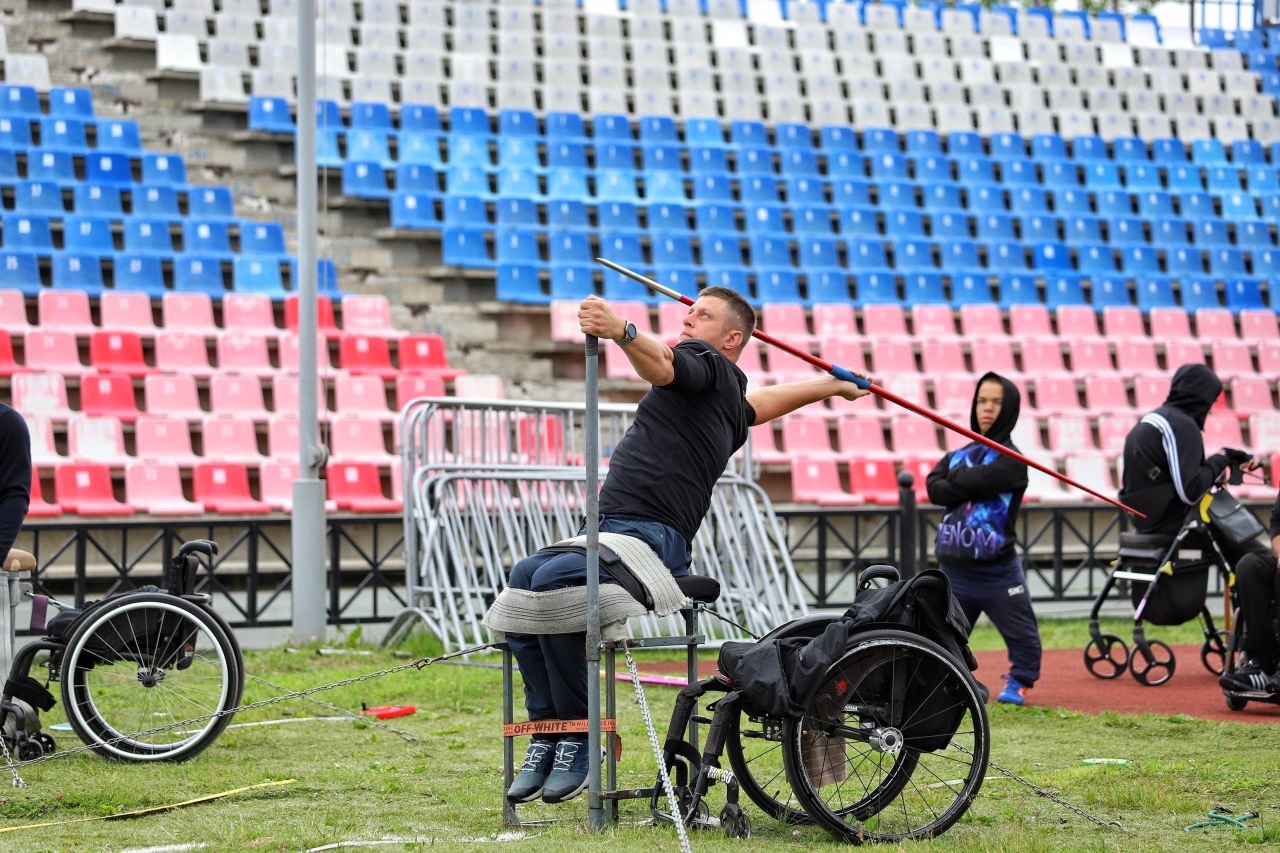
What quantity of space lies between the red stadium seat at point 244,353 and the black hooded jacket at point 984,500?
30.3 feet

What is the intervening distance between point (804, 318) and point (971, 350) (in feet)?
7.49

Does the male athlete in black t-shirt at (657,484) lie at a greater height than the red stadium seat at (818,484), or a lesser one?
lesser

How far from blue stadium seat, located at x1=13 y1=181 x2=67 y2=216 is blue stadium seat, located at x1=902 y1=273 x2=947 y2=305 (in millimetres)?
10835

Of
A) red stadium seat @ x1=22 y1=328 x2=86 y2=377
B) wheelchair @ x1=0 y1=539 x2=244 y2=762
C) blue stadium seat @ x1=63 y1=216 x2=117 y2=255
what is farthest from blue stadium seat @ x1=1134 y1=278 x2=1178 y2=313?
wheelchair @ x1=0 y1=539 x2=244 y2=762

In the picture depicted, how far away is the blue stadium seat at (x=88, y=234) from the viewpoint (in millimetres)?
16812

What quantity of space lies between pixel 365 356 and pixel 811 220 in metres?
7.42

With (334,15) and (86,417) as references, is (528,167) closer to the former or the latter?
(334,15)

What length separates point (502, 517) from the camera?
34.7 ft

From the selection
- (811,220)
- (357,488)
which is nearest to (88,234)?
(357,488)

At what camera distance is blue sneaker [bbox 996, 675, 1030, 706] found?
8.27 meters

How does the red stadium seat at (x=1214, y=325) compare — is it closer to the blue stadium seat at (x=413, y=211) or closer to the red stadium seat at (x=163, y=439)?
the blue stadium seat at (x=413, y=211)

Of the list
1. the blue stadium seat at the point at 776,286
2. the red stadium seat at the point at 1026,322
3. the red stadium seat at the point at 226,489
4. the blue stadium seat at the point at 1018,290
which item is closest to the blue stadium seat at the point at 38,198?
the red stadium seat at the point at 226,489

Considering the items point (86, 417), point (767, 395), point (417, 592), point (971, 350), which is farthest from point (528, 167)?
point (767, 395)

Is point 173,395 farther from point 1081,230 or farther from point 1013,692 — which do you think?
point 1081,230
